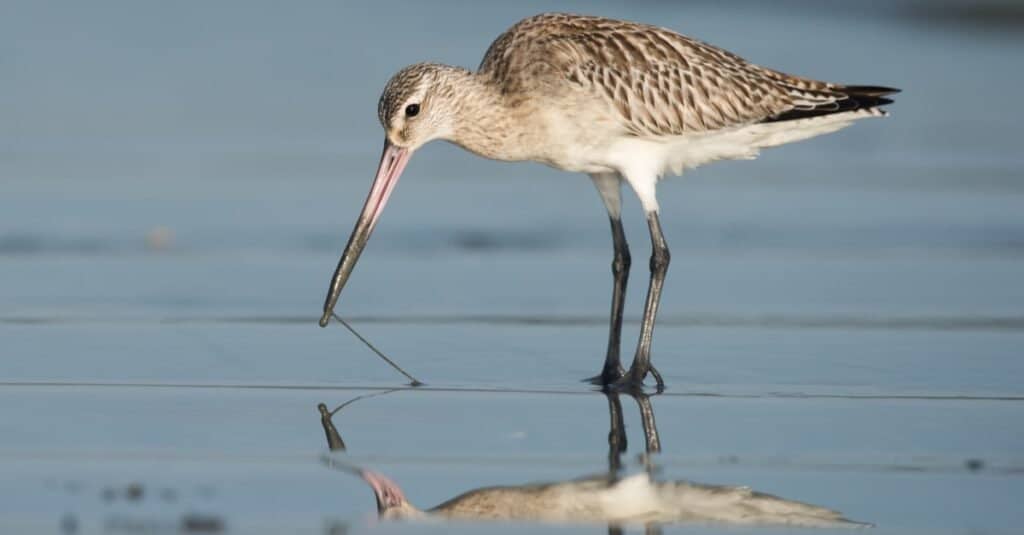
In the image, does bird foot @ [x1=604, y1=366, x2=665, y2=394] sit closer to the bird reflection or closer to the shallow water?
the shallow water

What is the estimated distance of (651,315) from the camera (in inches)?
332

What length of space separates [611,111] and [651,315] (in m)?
0.98

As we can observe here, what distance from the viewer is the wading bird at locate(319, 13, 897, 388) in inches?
338

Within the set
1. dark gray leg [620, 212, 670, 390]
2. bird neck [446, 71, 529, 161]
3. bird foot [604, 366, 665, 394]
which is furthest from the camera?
bird neck [446, 71, 529, 161]

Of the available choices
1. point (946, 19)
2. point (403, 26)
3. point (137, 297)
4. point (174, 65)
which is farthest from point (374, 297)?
point (946, 19)

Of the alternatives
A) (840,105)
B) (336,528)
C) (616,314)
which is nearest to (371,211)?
(616,314)

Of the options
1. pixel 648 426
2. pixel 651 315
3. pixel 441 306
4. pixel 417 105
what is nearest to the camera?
pixel 648 426

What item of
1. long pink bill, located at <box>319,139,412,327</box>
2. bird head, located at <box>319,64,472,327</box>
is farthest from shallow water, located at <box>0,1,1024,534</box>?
bird head, located at <box>319,64,472,327</box>

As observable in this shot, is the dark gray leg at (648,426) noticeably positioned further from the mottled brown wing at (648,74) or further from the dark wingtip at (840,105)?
the dark wingtip at (840,105)

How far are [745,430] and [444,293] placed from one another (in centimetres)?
311

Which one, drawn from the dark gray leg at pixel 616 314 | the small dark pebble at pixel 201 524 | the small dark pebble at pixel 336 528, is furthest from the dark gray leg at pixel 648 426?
the small dark pebble at pixel 201 524

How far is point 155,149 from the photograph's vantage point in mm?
13922

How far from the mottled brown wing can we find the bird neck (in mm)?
135

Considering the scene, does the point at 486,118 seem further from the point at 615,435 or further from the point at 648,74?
the point at 615,435
